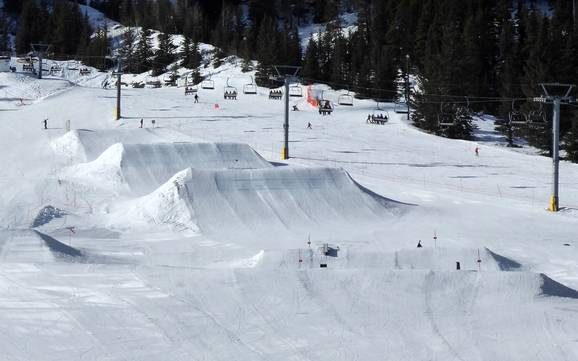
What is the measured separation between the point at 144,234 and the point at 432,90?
4156 cm

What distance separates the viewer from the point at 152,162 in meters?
36.3

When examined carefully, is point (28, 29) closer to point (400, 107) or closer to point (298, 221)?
point (400, 107)

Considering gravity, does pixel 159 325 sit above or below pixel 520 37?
below

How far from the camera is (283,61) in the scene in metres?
87.8

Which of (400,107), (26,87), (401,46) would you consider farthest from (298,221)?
(401,46)

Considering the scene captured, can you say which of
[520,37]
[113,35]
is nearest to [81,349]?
→ [520,37]

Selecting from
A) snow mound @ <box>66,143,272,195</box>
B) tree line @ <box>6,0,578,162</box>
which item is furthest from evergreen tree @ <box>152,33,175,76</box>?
snow mound @ <box>66,143,272,195</box>

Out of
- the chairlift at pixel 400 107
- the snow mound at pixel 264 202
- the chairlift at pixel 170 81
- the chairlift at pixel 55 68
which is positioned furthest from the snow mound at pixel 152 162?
the chairlift at pixel 170 81

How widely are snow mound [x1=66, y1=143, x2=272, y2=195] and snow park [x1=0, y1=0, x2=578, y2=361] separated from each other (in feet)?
0.37

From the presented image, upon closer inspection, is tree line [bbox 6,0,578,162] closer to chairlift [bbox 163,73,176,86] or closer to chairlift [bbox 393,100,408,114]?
chairlift [bbox 393,100,408,114]

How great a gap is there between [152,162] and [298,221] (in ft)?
35.5

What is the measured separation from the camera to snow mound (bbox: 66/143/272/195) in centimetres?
3441

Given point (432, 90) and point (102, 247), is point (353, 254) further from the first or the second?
point (432, 90)

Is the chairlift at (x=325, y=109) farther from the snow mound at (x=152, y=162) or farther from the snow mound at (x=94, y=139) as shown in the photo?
the snow mound at (x=152, y=162)
